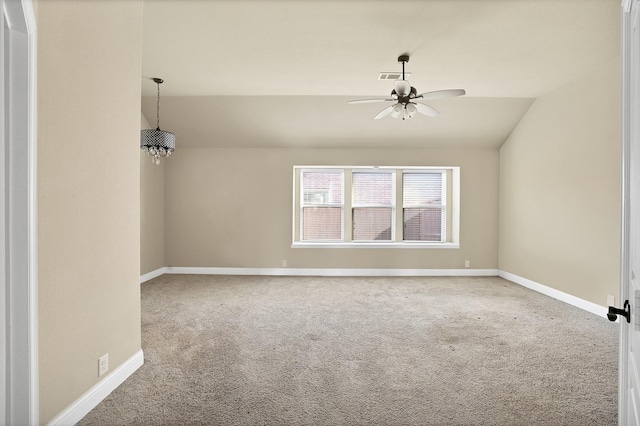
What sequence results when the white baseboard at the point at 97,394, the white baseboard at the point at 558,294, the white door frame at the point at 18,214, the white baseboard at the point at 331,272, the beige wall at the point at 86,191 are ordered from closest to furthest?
the white door frame at the point at 18,214 → the beige wall at the point at 86,191 → the white baseboard at the point at 97,394 → the white baseboard at the point at 558,294 → the white baseboard at the point at 331,272

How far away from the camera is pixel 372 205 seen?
620 cm

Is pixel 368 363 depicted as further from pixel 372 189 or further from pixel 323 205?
pixel 372 189

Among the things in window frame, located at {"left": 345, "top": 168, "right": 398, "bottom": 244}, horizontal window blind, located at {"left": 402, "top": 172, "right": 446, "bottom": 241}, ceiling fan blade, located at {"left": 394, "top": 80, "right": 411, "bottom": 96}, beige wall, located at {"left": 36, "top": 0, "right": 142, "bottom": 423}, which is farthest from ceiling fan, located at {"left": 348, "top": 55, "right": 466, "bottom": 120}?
horizontal window blind, located at {"left": 402, "top": 172, "right": 446, "bottom": 241}

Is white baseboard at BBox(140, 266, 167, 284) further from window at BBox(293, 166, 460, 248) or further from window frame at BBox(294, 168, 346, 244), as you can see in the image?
window frame at BBox(294, 168, 346, 244)

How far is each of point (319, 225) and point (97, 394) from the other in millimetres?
4579

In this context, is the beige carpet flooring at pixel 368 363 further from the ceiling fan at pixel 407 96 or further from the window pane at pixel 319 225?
the ceiling fan at pixel 407 96

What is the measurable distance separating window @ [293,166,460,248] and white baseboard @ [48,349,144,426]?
4002mm

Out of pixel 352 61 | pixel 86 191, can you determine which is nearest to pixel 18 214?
pixel 86 191

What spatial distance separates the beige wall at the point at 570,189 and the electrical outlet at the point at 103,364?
15.6ft

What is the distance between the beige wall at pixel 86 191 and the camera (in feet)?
5.24

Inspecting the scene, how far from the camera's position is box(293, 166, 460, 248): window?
20.2 ft

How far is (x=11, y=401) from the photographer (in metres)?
1.42

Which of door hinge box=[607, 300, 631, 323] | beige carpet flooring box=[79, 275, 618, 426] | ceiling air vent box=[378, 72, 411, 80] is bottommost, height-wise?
beige carpet flooring box=[79, 275, 618, 426]

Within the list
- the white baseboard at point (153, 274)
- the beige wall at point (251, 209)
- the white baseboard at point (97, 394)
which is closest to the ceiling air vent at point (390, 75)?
the beige wall at point (251, 209)
